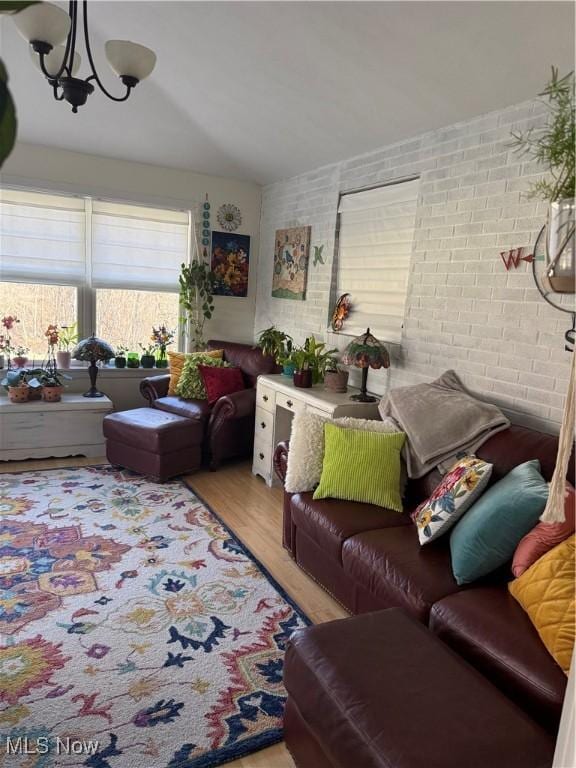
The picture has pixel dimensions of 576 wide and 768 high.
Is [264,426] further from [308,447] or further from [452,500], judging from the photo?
[452,500]

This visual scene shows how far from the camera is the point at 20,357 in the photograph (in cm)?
441

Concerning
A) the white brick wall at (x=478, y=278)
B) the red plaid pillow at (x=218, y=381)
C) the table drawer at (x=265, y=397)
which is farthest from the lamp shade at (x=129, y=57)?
the red plaid pillow at (x=218, y=381)

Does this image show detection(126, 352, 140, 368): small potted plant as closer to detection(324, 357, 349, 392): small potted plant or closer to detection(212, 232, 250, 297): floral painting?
detection(212, 232, 250, 297): floral painting

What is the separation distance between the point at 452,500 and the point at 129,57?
2.36m

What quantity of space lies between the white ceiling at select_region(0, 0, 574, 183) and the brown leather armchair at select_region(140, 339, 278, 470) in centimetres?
171

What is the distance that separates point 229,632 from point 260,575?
47 cm

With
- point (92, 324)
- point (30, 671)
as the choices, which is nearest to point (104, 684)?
point (30, 671)

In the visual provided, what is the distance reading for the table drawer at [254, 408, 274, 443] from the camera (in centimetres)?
395

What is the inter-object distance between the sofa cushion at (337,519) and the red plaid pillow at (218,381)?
1851 millimetres

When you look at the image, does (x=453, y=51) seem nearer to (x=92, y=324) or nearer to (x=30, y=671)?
(x=30, y=671)

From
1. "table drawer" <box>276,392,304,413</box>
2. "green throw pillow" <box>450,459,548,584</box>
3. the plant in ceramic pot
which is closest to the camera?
the plant in ceramic pot

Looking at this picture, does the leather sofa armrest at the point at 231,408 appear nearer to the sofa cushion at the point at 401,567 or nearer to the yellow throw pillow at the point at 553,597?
the sofa cushion at the point at 401,567

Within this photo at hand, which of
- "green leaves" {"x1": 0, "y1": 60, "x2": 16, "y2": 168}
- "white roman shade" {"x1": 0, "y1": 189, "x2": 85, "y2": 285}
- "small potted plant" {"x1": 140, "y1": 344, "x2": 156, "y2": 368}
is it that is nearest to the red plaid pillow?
"small potted plant" {"x1": 140, "y1": 344, "x2": 156, "y2": 368}

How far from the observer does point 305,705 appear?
1.50 meters
